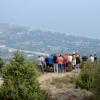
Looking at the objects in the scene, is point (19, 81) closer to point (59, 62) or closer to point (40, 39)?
point (59, 62)

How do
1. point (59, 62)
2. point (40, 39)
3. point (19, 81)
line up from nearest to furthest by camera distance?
point (19, 81) < point (59, 62) < point (40, 39)

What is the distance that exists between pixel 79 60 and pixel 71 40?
119283mm

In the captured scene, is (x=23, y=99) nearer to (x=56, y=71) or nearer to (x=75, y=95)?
(x=75, y=95)

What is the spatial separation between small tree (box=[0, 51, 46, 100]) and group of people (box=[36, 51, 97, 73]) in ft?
31.3

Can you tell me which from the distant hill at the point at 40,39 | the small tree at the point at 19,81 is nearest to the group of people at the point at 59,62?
the small tree at the point at 19,81

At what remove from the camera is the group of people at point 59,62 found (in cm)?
2206

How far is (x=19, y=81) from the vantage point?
11.9 meters

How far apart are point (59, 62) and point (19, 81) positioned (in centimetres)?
1036

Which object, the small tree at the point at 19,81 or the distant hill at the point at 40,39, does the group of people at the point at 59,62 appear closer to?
the small tree at the point at 19,81

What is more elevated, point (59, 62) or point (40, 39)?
point (40, 39)

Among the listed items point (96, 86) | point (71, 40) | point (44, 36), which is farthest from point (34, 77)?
point (44, 36)

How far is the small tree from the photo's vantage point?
38.5 feet

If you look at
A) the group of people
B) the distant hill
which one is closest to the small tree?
the group of people

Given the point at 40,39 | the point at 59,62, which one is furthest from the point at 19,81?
the point at 40,39
